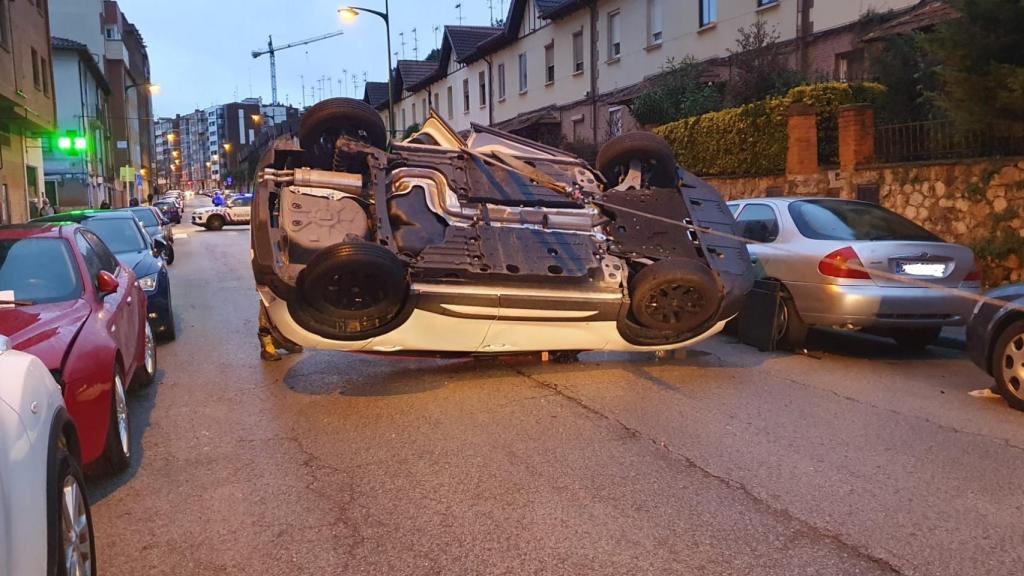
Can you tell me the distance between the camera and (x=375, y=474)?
4.95 metres

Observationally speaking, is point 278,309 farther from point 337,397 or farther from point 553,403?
point 553,403

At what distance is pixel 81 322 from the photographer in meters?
4.82

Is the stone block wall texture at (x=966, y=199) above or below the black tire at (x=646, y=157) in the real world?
below

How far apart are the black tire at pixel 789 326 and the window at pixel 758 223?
682 mm

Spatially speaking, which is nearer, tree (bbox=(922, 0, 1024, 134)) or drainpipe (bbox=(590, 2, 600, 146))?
tree (bbox=(922, 0, 1024, 134))

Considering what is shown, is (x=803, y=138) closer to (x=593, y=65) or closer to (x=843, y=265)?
(x=843, y=265)

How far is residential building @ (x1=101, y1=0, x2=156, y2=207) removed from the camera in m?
74.4

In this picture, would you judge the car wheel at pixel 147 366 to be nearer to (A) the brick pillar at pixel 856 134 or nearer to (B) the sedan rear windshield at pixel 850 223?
(B) the sedan rear windshield at pixel 850 223

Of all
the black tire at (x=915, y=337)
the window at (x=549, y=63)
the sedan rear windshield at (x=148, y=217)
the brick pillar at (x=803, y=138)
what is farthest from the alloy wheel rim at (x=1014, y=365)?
the window at (x=549, y=63)

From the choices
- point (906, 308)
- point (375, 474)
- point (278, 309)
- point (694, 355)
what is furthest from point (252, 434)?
point (906, 308)

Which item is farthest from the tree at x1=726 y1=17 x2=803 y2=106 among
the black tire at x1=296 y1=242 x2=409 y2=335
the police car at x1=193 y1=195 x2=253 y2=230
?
the police car at x1=193 y1=195 x2=253 y2=230

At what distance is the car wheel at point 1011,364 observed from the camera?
20.2 ft

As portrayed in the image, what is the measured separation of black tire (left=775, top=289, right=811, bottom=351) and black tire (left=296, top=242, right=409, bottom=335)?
400cm

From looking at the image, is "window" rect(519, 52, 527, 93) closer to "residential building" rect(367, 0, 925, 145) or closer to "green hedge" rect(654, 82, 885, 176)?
"residential building" rect(367, 0, 925, 145)
